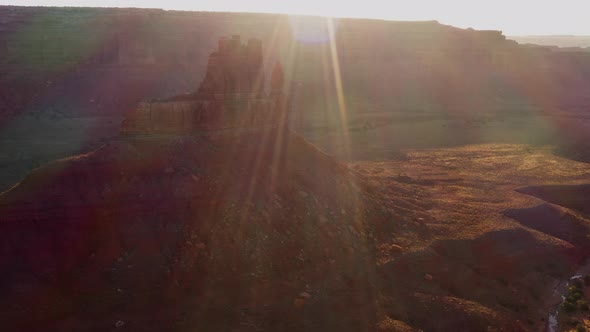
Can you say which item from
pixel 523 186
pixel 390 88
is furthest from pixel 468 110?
pixel 523 186

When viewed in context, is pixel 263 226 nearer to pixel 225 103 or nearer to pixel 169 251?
pixel 169 251

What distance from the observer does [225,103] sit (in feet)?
70.4

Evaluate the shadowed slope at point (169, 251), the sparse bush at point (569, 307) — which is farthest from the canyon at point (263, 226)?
the sparse bush at point (569, 307)

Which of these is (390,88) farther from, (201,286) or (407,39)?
(201,286)

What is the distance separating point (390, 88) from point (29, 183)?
210 feet

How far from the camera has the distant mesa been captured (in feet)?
63.0

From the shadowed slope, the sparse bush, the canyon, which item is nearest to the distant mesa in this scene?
the canyon

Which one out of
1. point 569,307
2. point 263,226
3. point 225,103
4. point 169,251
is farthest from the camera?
point 225,103

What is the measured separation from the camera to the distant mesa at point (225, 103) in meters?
19.2

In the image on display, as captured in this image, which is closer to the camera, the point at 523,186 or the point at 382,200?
the point at 382,200

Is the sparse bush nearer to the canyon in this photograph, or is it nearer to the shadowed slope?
the canyon

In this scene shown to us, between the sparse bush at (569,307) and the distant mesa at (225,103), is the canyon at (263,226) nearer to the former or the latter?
the distant mesa at (225,103)

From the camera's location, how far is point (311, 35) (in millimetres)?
80188

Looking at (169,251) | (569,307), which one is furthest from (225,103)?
(569,307)
